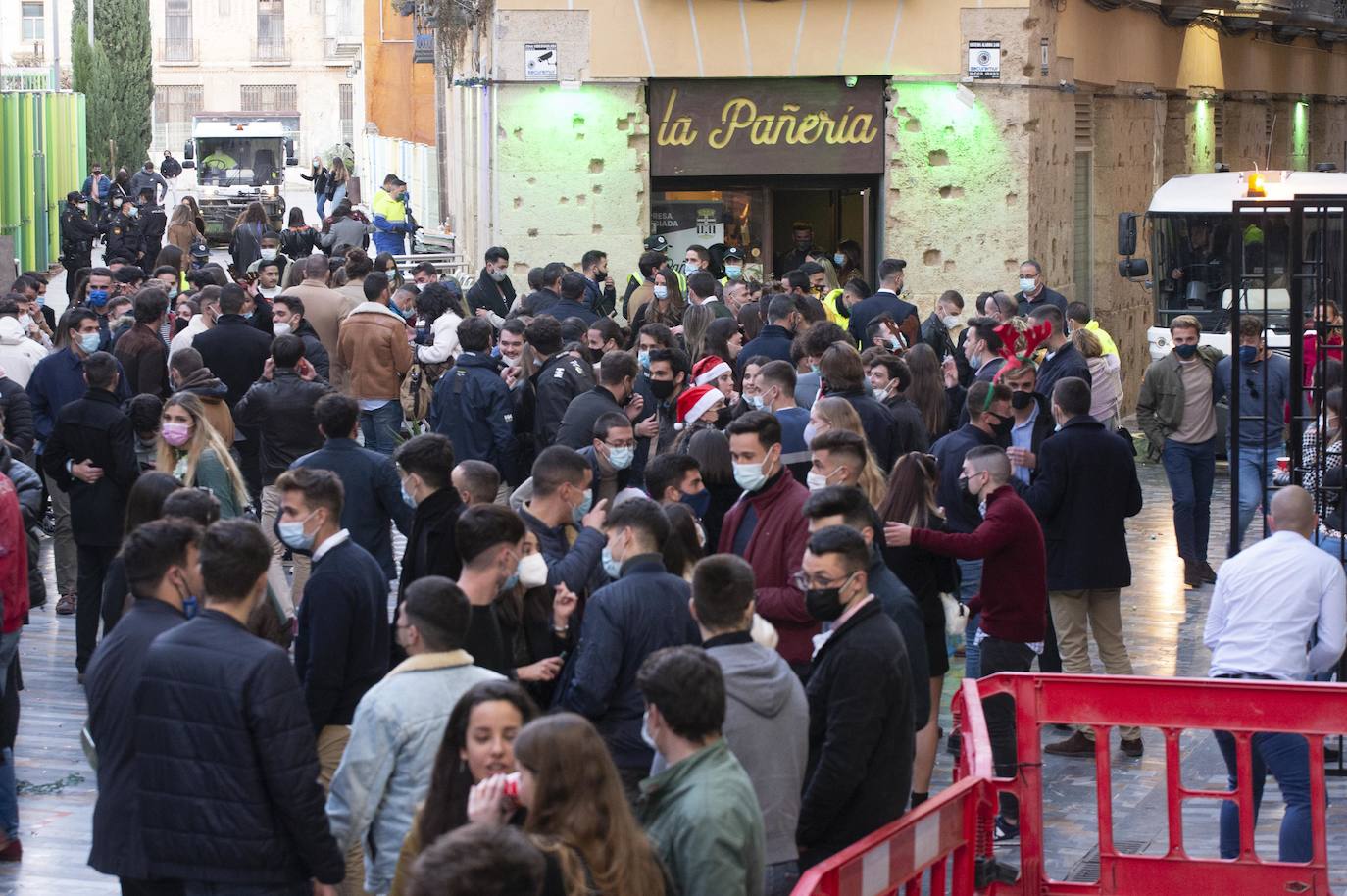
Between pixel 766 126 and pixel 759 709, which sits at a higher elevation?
pixel 766 126

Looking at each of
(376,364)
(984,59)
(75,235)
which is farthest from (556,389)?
(75,235)

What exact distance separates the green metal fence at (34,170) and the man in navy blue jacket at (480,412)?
49.6 feet

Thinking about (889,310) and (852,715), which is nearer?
(852,715)

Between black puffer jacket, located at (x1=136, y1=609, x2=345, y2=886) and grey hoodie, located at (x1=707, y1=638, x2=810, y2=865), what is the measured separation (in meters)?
1.14

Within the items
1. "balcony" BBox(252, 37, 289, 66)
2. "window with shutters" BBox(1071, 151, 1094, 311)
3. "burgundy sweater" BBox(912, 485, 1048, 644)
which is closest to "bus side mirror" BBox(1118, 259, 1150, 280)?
"window with shutters" BBox(1071, 151, 1094, 311)

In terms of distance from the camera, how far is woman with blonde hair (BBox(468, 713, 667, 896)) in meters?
4.04

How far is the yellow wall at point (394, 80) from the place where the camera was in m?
37.3

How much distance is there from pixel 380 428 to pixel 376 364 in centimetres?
46

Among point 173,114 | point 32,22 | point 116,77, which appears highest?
point 32,22

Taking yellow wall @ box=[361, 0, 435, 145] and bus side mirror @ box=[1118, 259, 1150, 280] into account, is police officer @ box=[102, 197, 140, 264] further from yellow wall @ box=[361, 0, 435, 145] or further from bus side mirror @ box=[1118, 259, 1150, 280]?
bus side mirror @ box=[1118, 259, 1150, 280]

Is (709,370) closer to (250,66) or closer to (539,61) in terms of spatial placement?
(539,61)

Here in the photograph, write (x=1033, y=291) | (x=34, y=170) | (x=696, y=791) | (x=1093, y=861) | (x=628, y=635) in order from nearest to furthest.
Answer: (x=696, y=791) → (x=628, y=635) → (x=1093, y=861) → (x=1033, y=291) → (x=34, y=170)

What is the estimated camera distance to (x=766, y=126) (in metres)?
19.4

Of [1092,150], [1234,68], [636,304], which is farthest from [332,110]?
[636,304]
